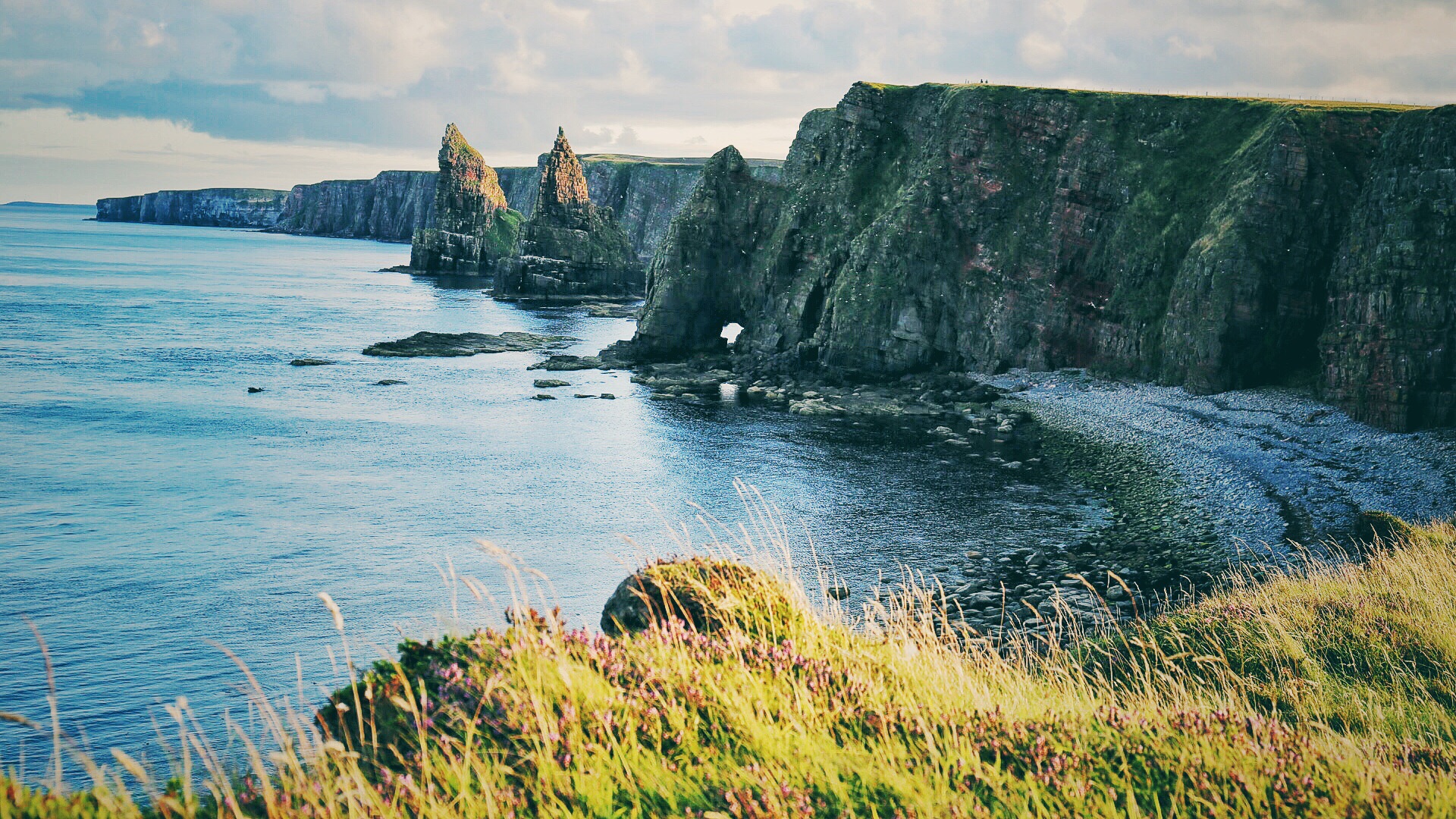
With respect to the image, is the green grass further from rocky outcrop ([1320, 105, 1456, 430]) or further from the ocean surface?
rocky outcrop ([1320, 105, 1456, 430])

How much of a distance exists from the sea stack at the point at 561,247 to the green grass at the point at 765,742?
150m

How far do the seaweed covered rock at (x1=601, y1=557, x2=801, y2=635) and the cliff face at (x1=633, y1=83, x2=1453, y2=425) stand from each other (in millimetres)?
52802

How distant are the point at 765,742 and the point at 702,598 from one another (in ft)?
12.1

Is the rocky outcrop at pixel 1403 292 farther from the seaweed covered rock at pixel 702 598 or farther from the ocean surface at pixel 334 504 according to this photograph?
the seaweed covered rock at pixel 702 598

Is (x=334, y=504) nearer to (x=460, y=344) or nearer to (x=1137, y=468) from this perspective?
(x=1137, y=468)

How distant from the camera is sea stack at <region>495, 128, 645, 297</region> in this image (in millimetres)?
156750

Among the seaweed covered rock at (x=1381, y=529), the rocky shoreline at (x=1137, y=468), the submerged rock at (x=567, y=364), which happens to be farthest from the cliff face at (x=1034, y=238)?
the seaweed covered rock at (x=1381, y=529)

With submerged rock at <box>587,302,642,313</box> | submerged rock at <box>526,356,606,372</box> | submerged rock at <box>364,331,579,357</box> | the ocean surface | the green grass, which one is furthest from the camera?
submerged rock at <box>587,302,642,313</box>

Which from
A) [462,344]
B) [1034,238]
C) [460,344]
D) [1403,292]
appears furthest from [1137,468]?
[460,344]

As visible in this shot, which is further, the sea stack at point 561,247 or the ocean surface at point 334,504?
the sea stack at point 561,247

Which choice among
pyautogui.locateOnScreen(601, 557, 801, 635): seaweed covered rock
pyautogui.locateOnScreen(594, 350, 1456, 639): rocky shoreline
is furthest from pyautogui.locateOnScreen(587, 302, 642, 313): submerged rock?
pyautogui.locateOnScreen(601, 557, 801, 635): seaweed covered rock

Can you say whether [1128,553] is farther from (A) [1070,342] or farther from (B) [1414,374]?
(A) [1070,342]

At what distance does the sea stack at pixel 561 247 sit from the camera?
15675cm

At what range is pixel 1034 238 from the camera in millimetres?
75375
